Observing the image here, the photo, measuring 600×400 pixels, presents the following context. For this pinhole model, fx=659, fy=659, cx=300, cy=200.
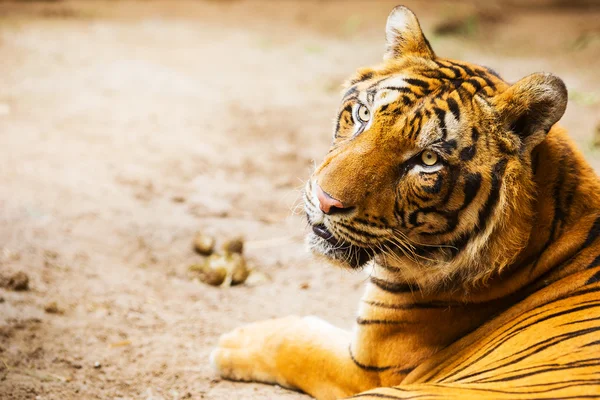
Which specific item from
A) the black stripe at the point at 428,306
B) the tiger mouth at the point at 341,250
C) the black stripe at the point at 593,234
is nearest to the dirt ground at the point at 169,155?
the tiger mouth at the point at 341,250

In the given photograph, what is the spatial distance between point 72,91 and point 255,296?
297 cm

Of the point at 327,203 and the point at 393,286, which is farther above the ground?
the point at 327,203

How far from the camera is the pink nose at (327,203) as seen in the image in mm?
2039

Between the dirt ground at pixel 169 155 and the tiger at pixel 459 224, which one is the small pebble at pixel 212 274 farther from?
the tiger at pixel 459 224

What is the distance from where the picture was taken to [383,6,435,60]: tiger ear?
2.37 metres

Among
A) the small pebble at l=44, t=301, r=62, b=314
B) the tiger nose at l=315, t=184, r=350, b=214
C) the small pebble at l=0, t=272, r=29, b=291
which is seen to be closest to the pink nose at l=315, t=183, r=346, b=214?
the tiger nose at l=315, t=184, r=350, b=214

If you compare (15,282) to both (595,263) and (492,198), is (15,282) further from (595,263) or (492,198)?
(595,263)

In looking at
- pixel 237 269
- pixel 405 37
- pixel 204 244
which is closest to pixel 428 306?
pixel 405 37

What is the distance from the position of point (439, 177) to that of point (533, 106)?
346mm

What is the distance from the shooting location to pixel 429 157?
205 centimetres

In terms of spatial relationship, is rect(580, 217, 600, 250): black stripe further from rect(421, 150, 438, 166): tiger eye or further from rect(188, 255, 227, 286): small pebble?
rect(188, 255, 227, 286): small pebble

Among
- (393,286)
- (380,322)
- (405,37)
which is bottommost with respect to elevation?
(380,322)

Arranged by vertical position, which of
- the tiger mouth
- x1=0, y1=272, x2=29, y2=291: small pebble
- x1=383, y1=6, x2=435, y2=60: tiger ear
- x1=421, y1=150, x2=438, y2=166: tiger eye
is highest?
x1=383, y1=6, x2=435, y2=60: tiger ear

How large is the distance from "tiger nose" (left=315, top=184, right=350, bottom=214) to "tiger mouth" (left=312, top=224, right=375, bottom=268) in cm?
10
